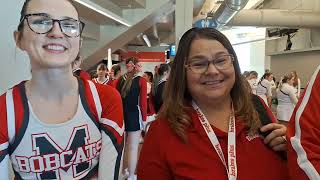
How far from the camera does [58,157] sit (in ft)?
4.00

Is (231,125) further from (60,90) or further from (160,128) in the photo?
(60,90)

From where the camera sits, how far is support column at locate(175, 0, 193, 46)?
5.39 metres

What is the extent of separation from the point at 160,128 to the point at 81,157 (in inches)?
11.9

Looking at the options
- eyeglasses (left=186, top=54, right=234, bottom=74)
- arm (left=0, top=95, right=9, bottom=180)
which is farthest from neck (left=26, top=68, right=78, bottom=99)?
eyeglasses (left=186, top=54, right=234, bottom=74)

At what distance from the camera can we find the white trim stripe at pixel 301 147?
1071mm

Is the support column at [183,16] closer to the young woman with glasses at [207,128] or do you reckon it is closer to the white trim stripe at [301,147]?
the young woman with glasses at [207,128]

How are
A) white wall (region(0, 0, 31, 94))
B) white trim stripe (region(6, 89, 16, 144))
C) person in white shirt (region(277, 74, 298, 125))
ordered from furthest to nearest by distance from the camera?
person in white shirt (region(277, 74, 298, 125))
white wall (region(0, 0, 31, 94))
white trim stripe (region(6, 89, 16, 144))

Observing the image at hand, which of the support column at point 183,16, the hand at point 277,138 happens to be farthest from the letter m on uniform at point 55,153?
the support column at point 183,16

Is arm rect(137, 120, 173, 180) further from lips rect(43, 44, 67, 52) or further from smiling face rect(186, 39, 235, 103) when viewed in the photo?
lips rect(43, 44, 67, 52)

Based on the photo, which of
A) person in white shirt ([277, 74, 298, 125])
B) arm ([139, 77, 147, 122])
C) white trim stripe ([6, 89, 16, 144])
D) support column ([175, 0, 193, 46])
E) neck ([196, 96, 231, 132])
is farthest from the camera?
person in white shirt ([277, 74, 298, 125])

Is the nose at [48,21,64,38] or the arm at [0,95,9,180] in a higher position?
the nose at [48,21,64,38]

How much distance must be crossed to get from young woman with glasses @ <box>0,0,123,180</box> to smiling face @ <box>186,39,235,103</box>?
1.03ft

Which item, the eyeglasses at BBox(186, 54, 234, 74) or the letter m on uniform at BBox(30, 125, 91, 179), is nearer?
the letter m on uniform at BBox(30, 125, 91, 179)

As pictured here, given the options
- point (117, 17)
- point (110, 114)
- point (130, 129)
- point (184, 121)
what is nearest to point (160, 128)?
point (184, 121)
